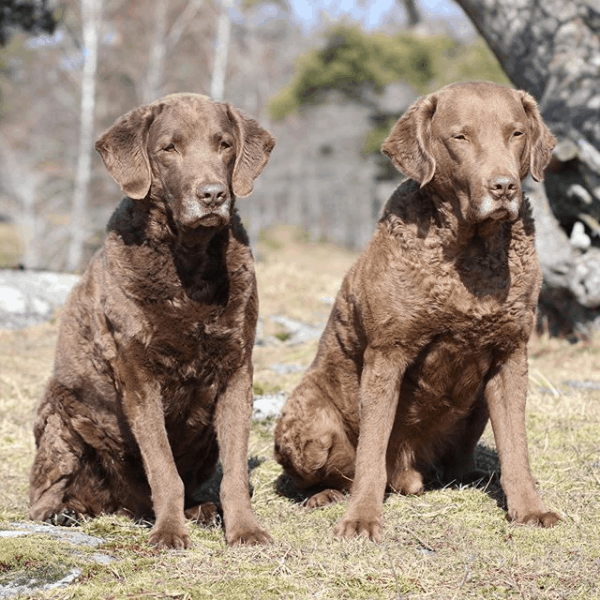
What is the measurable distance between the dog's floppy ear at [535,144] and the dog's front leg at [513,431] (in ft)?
2.69

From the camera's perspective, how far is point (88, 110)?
790 inches

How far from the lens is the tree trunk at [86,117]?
19.5 metres

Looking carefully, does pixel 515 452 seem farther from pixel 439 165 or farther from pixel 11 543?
pixel 11 543

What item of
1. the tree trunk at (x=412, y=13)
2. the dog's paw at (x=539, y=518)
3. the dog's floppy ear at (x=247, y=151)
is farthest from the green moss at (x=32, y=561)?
the tree trunk at (x=412, y=13)

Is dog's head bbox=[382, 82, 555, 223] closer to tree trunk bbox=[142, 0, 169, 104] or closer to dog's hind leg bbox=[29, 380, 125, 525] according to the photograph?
dog's hind leg bbox=[29, 380, 125, 525]

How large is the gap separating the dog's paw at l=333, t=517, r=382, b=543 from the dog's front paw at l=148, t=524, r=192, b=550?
63 centimetres

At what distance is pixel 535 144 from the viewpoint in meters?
4.04

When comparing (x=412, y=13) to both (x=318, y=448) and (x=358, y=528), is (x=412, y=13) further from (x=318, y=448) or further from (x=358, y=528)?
(x=358, y=528)

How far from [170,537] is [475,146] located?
2112 mm

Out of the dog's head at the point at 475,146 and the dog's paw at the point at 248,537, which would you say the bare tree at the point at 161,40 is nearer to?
the dog's head at the point at 475,146

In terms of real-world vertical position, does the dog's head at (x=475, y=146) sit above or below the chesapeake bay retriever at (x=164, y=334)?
above

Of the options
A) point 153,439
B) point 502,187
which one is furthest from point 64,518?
point 502,187

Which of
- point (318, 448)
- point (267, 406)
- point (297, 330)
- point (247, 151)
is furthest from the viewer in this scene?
point (297, 330)

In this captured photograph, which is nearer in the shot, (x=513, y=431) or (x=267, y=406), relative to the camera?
(x=513, y=431)
